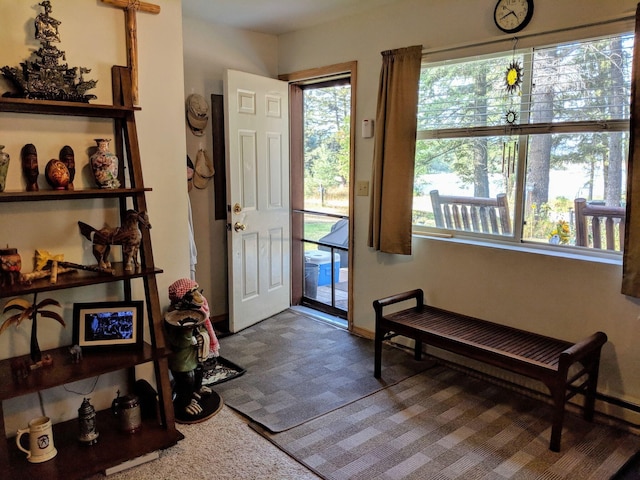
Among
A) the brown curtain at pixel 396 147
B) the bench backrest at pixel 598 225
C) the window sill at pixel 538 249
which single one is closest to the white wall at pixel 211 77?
the brown curtain at pixel 396 147

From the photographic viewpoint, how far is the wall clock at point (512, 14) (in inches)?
107

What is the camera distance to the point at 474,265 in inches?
122

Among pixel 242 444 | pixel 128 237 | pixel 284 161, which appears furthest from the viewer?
pixel 284 161

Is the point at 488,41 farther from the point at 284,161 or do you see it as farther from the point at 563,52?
the point at 284,161

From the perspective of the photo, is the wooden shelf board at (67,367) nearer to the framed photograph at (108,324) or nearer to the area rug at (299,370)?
the framed photograph at (108,324)

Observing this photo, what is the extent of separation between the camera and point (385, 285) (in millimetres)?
3668

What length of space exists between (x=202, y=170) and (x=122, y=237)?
5.74ft

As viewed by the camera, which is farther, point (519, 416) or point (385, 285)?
point (385, 285)

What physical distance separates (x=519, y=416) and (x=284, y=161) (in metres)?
2.64

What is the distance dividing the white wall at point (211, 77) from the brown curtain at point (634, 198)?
2.83 meters

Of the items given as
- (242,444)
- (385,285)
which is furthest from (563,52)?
(242,444)

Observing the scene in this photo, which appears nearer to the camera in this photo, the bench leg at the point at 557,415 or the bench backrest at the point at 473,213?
the bench leg at the point at 557,415

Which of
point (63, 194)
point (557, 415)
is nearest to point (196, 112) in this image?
point (63, 194)

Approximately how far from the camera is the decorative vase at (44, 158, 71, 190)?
2.08 meters
